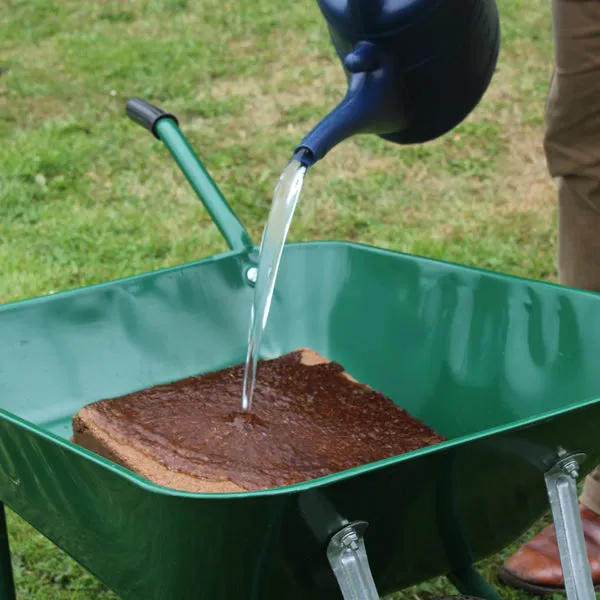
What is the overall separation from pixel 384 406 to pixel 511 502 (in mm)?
415

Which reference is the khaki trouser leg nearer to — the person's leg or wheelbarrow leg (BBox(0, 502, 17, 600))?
the person's leg

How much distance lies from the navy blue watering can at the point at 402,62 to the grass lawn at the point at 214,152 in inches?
38.1

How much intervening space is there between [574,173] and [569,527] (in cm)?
87

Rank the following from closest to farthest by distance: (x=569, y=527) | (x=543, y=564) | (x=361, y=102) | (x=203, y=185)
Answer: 1. (x=569, y=527)
2. (x=361, y=102)
3. (x=203, y=185)
4. (x=543, y=564)

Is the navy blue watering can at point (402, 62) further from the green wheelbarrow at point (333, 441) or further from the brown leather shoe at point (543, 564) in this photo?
the brown leather shoe at point (543, 564)

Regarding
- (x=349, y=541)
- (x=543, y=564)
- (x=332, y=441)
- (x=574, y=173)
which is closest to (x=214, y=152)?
(x=574, y=173)

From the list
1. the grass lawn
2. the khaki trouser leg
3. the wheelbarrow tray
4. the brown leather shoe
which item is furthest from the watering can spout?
the grass lawn

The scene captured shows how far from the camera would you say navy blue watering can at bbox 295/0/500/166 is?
151 cm

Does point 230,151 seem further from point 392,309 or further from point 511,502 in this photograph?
point 511,502

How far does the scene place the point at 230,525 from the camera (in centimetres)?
104

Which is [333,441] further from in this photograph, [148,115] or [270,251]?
[148,115]

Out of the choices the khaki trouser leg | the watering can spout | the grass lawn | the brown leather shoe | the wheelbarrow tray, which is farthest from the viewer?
the grass lawn

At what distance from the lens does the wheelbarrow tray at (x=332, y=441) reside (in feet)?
3.55

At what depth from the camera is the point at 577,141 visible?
1.89 metres
